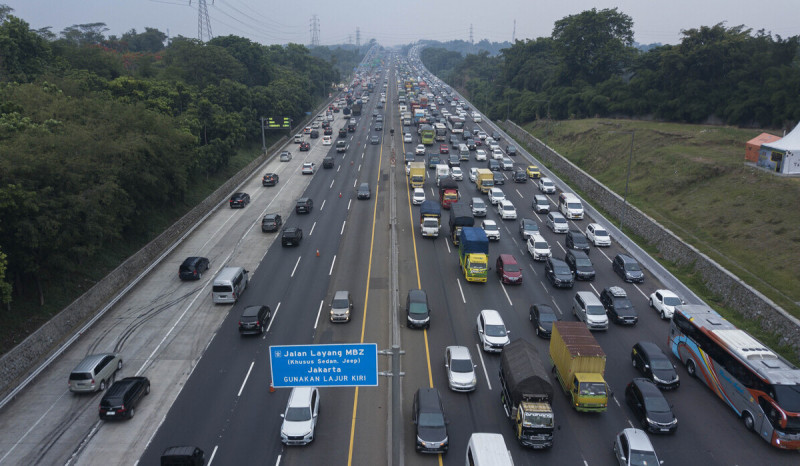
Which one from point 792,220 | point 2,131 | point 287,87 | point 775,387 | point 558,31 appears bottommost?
point 775,387

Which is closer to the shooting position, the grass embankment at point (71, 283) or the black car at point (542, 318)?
the grass embankment at point (71, 283)

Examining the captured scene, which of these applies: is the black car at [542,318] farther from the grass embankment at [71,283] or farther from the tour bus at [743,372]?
the grass embankment at [71,283]

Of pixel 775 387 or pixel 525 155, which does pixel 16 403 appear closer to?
pixel 775 387

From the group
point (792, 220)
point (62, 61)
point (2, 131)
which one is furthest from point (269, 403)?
point (62, 61)

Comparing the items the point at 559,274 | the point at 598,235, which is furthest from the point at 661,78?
the point at 559,274

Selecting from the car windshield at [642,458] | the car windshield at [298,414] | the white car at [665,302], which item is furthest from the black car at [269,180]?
the car windshield at [642,458]

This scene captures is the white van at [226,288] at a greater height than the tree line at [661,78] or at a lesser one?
lesser
